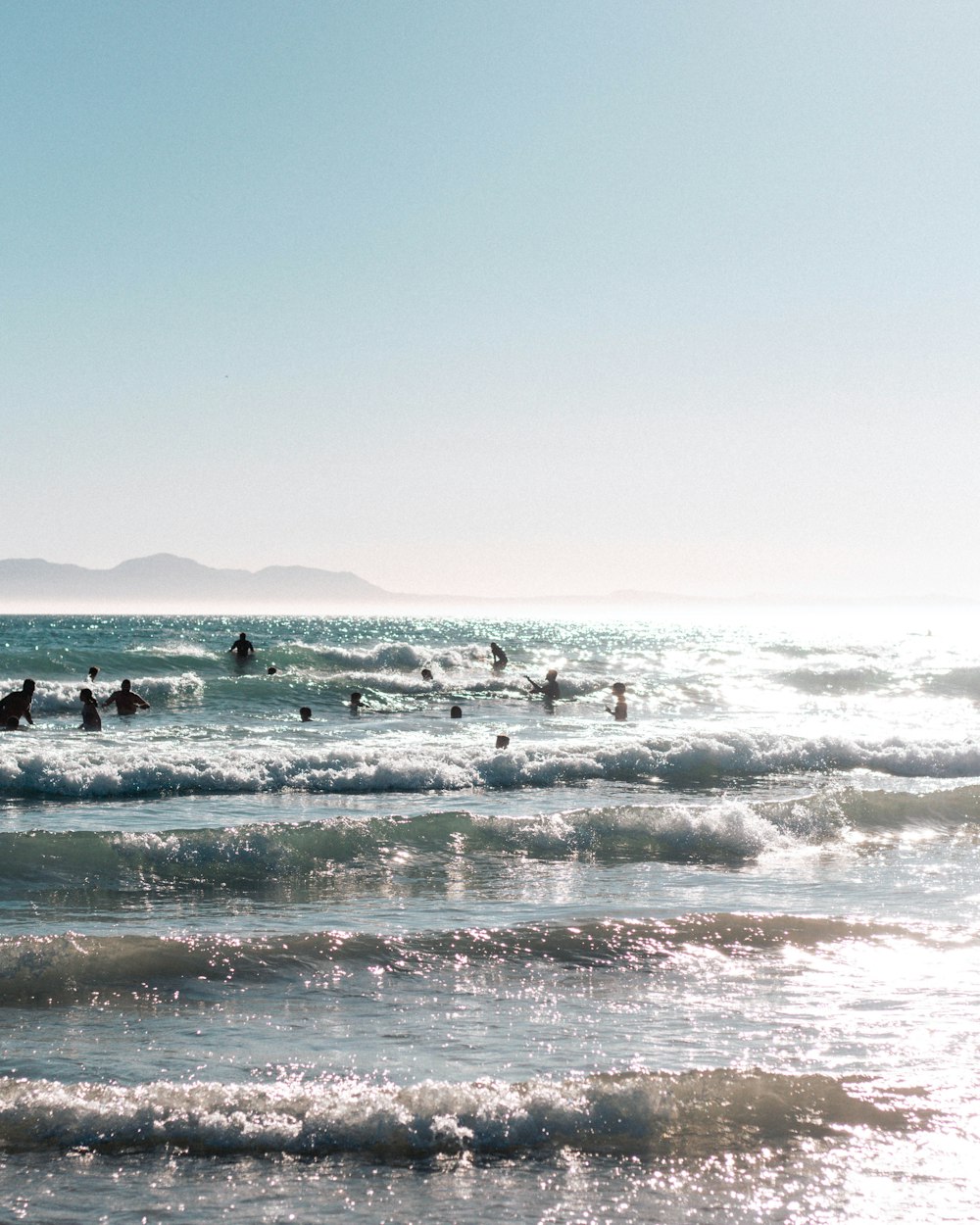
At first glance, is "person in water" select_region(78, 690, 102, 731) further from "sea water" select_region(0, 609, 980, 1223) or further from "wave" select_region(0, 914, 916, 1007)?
"wave" select_region(0, 914, 916, 1007)

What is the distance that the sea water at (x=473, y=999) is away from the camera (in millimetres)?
4762

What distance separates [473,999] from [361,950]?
123cm

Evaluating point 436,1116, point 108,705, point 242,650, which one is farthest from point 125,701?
point 436,1116

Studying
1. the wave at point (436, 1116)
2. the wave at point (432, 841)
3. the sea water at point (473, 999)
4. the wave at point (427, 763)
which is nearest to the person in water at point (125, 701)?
the wave at point (427, 763)

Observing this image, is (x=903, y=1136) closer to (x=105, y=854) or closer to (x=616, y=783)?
(x=105, y=854)

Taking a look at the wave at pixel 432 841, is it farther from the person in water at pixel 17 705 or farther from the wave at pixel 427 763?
the person in water at pixel 17 705

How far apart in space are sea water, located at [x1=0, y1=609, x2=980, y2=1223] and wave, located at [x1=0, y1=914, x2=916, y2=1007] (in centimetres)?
3

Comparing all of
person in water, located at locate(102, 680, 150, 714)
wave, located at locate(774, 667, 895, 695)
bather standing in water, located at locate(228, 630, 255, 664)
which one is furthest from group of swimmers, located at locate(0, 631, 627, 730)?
wave, located at locate(774, 667, 895, 695)

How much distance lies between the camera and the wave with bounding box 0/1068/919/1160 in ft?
16.4

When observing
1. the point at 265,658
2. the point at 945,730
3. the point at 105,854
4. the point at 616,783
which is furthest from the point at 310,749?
the point at 265,658

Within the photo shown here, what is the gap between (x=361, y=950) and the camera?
789 cm

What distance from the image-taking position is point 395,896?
32.2ft

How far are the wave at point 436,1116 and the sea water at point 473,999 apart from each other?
2cm

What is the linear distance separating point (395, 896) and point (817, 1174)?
218 inches
